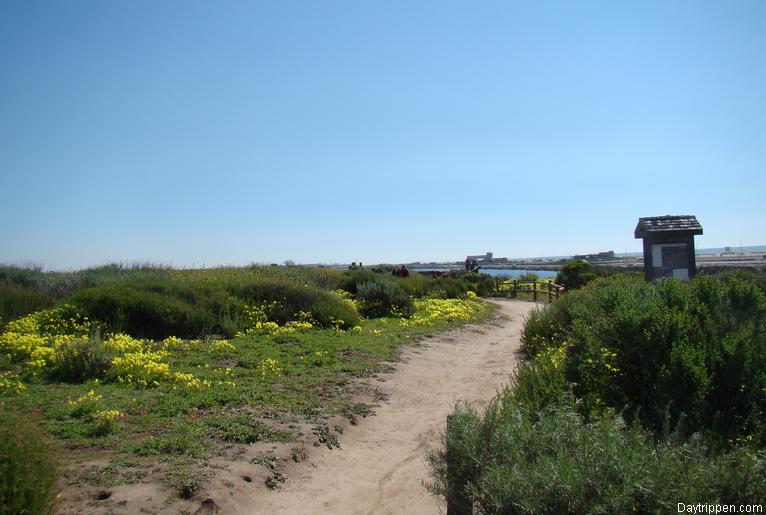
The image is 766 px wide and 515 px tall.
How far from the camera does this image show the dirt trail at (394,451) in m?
4.81

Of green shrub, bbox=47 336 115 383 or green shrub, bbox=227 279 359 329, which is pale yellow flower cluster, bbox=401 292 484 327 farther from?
green shrub, bbox=47 336 115 383

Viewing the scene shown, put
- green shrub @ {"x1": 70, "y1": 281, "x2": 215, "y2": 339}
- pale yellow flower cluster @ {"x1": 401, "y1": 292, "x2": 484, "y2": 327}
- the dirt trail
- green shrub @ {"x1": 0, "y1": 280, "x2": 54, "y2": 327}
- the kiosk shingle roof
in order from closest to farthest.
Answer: the dirt trail, the kiosk shingle roof, green shrub @ {"x1": 70, "y1": 281, "x2": 215, "y2": 339}, green shrub @ {"x1": 0, "y1": 280, "x2": 54, "y2": 327}, pale yellow flower cluster @ {"x1": 401, "y1": 292, "x2": 484, "y2": 327}

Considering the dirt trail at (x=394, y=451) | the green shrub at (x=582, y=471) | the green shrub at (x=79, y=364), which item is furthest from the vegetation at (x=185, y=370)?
the green shrub at (x=582, y=471)

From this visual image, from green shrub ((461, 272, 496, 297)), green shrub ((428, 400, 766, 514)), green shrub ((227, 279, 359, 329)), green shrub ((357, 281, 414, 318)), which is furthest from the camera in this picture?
green shrub ((461, 272, 496, 297))

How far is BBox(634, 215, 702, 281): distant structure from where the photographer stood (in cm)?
972

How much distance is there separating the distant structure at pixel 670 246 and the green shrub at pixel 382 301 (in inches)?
346

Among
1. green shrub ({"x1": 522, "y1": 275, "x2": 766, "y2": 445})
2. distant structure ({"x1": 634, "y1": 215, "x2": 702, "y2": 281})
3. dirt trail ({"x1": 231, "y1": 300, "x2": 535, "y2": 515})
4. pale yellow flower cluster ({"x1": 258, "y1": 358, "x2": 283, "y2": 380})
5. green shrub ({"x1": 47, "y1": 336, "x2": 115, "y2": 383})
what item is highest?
distant structure ({"x1": 634, "y1": 215, "x2": 702, "y2": 281})

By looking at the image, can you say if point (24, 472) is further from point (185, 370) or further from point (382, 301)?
point (382, 301)

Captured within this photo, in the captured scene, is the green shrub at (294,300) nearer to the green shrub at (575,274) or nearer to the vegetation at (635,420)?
the vegetation at (635,420)

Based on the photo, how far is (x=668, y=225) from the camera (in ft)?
32.3

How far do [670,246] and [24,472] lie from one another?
10.2 m

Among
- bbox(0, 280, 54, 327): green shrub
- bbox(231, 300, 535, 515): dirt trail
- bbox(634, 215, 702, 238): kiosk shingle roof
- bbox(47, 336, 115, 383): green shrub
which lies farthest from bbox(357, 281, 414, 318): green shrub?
bbox(47, 336, 115, 383): green shrub

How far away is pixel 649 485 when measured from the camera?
9.11 feet

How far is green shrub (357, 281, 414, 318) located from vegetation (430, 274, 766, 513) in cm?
1106
